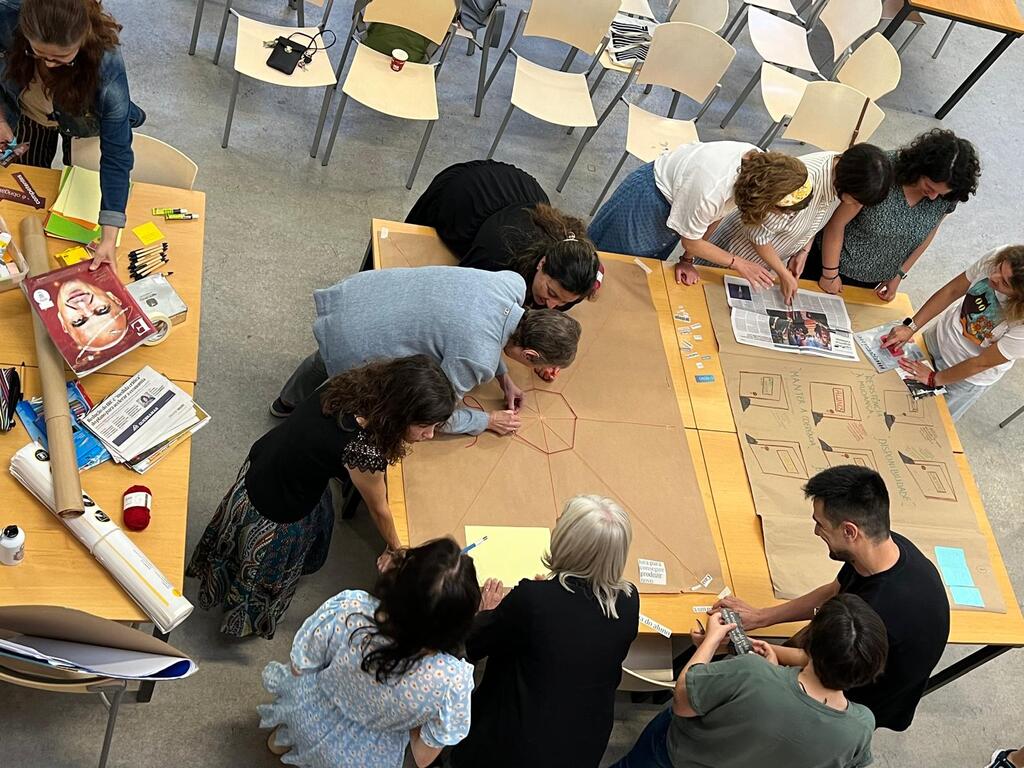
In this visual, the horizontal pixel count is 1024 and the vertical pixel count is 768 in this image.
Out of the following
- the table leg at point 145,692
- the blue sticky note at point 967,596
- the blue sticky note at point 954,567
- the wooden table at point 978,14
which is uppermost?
the wooden table at point 978,14

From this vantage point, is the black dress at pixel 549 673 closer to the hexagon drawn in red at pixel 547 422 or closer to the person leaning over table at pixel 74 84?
the hexagon drawn in red at pixel 547 422

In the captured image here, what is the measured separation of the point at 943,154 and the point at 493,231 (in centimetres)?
187

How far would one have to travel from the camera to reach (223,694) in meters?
3.30

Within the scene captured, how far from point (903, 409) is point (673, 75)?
8.17 ft

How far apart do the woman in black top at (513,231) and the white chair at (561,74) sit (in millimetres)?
1538

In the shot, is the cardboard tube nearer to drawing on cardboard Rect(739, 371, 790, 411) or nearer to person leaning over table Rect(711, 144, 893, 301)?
drawing on cardboard Rect(739, 371, 790, 411)

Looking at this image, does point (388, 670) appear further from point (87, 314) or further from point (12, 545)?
point (87, 314)

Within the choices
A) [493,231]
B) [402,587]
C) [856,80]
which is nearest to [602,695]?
[402,587]

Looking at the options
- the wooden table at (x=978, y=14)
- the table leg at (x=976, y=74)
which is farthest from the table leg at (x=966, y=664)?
the table leg at (x=976, y=74)

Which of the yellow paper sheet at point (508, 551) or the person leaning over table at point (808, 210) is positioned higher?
the person leaning over table at point (808, 210)

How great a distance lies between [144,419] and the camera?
2.89 m

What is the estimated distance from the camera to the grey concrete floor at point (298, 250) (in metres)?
3.22

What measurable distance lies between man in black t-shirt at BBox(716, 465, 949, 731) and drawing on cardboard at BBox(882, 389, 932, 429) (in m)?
1.00

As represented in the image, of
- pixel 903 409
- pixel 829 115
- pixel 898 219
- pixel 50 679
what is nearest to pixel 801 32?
pixel 829 115
